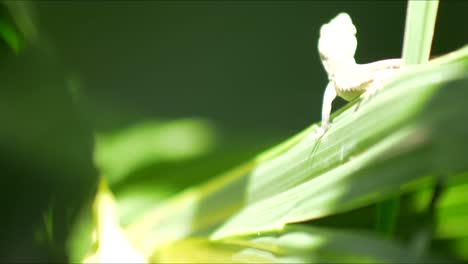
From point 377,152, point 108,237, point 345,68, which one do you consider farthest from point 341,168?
point 108,237

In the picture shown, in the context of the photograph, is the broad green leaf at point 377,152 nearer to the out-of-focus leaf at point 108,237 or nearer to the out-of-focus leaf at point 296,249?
the out-of-focus leaf at point 296,249

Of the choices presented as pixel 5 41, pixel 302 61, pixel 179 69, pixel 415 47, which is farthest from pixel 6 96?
pixel 415 47

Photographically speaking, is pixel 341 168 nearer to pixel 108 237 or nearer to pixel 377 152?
pixel 377 152

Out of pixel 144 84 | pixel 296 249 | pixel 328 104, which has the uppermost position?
pixel 144 84

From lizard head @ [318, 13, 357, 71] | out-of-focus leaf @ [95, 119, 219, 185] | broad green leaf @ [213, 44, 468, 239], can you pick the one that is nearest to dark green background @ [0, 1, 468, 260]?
out-of-focus leaf @ [95, 119, 219, 185]

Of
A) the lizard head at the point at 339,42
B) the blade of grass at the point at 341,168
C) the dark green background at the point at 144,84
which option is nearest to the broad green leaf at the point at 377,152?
the blade of grass at the point at 341,168
